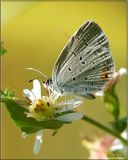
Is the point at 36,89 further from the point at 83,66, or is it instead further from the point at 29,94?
the point at 83,66

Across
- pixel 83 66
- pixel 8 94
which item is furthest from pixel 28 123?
pixel 83 66

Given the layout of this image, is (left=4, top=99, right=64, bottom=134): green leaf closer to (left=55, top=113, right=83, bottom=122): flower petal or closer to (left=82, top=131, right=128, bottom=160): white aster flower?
(left=55, top=113, right=83, bottom=122): flower petal

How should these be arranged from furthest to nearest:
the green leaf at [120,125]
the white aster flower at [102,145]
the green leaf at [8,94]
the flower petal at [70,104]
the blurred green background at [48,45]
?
the blurred green background at [48,45], the white aster flower at [102,145], the green leaf at [120,125], the flower petal at [70,104], the green leaf at [8,94]

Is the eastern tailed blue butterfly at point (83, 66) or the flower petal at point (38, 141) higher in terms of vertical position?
the eastern tailed blue butterfly at point (83, 66)

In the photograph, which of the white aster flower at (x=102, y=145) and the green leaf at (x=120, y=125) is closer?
the green leaf at (x=120, y=125)

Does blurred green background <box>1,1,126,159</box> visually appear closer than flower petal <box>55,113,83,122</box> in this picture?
No

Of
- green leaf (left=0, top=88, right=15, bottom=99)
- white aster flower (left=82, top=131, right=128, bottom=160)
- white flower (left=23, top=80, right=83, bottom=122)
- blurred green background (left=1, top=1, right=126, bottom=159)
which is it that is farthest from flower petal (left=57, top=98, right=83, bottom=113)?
blurred green background (left=1, top=1, right=126, bottom=159)

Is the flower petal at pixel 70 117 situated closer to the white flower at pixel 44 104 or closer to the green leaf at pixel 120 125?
the white flower at pixel 44 104

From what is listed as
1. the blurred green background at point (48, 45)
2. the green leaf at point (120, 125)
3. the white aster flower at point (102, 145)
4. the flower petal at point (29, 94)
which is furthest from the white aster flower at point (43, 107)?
the blurred green background at point (48, 45)
